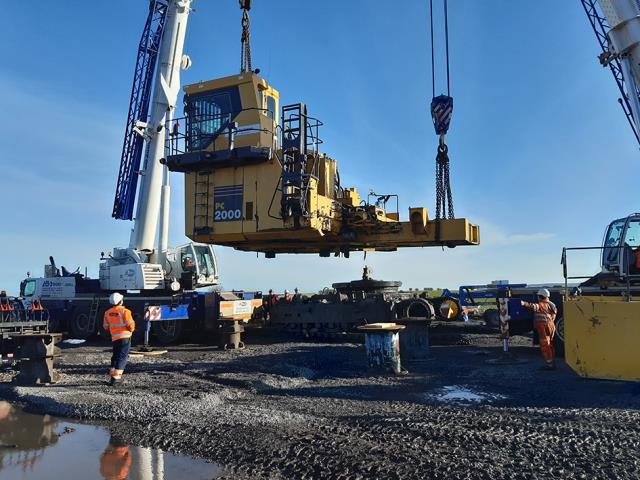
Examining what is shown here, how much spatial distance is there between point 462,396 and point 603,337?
218 cm

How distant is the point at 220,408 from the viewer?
653 cm

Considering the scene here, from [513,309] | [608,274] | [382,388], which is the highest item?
[608,274]

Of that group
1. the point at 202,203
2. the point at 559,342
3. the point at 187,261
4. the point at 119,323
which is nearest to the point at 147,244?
the point at 187,261

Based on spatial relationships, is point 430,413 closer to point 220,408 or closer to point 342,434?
point 342,434

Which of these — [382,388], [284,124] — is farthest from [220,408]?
[284,124]

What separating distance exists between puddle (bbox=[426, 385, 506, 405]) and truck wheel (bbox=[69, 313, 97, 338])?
1293 cm

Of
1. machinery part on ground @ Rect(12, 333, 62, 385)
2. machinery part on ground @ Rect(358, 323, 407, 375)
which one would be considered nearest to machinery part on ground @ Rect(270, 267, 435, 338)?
machinery part on ground @ Rect(358, 323, 407, 375)

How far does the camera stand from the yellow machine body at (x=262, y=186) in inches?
444

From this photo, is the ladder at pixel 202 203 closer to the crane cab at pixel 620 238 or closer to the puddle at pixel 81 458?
the puddle at pixel 81 458

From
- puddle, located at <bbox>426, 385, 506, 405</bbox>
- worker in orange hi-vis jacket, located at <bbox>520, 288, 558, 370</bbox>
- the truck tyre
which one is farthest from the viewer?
the truck tyre

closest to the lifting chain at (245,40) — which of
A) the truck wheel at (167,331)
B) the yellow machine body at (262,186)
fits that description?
the yellow machine body at (262,186)

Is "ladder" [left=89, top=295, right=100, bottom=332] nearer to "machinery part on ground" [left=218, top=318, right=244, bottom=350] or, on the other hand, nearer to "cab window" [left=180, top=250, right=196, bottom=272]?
"cab window" [left=180, top=250, right=196, bottom=272]

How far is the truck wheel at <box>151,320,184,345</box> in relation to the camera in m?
15.1

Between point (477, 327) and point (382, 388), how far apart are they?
25.0 ft
